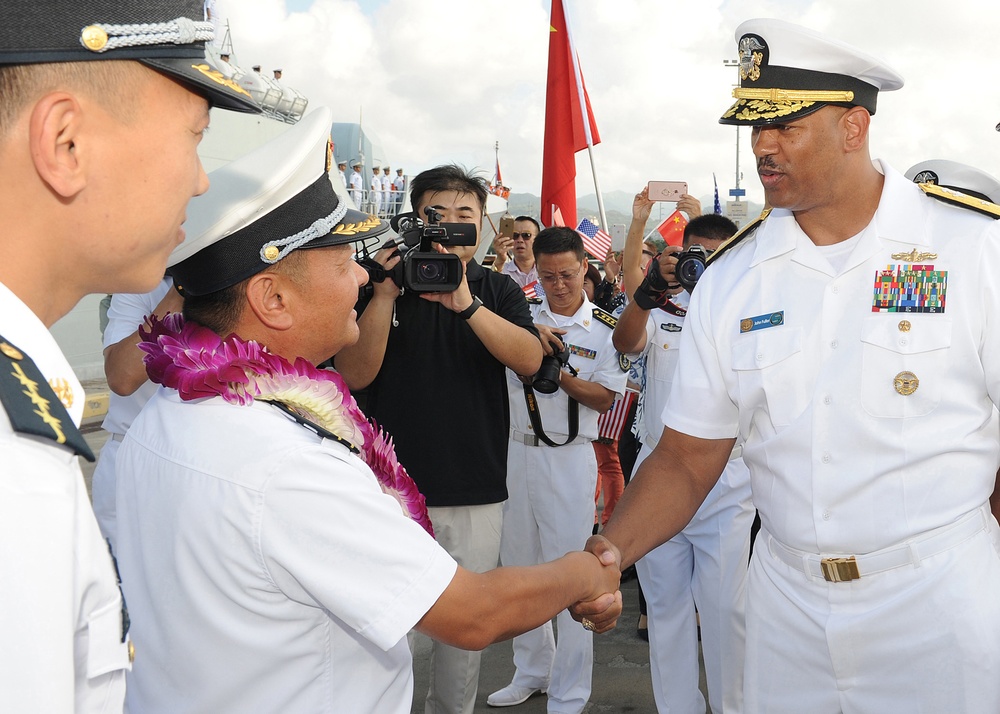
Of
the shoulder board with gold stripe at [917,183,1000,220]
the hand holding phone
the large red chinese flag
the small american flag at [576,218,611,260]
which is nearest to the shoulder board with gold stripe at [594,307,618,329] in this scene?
the hand holding phone

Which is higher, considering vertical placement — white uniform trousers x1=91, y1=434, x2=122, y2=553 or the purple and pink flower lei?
the purple and pink flower lei

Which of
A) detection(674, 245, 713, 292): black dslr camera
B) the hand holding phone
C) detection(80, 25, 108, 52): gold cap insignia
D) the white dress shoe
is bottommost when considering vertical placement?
A: the white dress shoe

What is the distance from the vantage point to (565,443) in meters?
4.39

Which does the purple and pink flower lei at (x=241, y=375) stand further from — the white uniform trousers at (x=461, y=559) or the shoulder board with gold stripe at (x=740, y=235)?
the white uniform trousers at (x=461, y=559)

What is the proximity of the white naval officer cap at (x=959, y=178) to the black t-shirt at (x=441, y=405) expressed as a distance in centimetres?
216

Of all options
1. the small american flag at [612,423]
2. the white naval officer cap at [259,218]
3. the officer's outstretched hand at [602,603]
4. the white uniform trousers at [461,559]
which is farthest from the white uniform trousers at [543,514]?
the white naval officer cap at [259,218]

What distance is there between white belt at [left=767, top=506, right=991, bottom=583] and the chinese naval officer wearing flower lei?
0.72 meters

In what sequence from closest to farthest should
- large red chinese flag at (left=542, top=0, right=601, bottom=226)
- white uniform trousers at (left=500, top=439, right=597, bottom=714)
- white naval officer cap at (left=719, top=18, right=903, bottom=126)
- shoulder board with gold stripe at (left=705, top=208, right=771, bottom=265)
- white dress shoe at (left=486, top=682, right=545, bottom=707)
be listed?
white naval officer cap at (left=719, top=18, right=903, bottom=126) → shoulder board with gold stripe at (left=705, top=208, right=771, bottom=265) → white dress shoe at (left=486, top=682, right=545, bottom=707) → white uniform trousers at (left=500, top=439, right=597, bottom=714) → large red chinese flag at (left=542, top=0, right=601, bottom=226)

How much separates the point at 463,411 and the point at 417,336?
35 centimetres

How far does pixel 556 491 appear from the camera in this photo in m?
4.31

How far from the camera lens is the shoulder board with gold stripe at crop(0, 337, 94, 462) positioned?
663 millimetres

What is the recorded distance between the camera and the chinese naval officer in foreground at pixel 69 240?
2.08ft

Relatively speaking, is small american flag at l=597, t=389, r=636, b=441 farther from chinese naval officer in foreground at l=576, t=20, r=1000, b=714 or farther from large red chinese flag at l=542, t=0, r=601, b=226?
chinese naval officer in foreground at l=576, t=20, r=1000, b=714

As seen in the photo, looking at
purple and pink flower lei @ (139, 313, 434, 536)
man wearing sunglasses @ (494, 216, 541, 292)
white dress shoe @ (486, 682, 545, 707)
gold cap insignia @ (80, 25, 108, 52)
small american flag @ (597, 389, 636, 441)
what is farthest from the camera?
man wearing sunglasses @ (494, 216, 541, 292)
